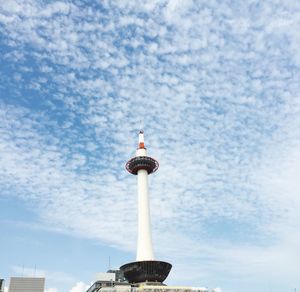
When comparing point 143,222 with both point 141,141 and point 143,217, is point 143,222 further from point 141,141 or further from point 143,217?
point 141,141

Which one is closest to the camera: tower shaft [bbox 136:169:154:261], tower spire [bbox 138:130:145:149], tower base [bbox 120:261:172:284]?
tower base [bbox 120:261:172:284]

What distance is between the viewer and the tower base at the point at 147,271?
94688mm

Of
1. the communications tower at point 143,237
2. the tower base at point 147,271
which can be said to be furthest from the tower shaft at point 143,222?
the tower base at point 147,271

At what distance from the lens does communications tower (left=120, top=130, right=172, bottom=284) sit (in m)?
94.9

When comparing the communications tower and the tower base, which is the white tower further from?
the tower base

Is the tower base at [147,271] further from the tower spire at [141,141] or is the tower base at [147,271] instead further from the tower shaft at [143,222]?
the tower spire at [141,141]

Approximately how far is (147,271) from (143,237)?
11104 mm

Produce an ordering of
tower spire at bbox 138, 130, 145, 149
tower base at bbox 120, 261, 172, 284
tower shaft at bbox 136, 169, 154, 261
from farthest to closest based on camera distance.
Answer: tower spire at bbox 138, 130, 145, 149 → tower shaft at bbox 136, 169, 154, 261 → tower base at bbox 120, 261, 172, 284

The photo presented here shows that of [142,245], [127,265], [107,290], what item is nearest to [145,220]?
[142,245]

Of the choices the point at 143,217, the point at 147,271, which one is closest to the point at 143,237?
the point at 143,217

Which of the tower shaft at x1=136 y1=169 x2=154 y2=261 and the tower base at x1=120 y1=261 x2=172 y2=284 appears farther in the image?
the tower shaft at x1=136 y1=169 x2=154 y2=261

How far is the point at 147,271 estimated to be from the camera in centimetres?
9462

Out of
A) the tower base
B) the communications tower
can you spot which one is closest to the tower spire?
the communications tower

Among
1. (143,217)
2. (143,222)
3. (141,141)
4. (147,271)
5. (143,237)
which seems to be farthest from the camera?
(141,141)
